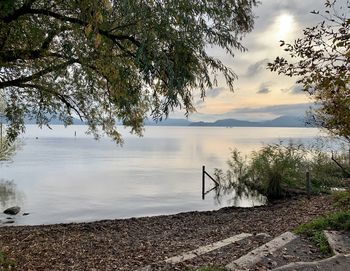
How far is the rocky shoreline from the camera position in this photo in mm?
8422

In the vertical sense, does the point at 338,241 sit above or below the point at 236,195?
above

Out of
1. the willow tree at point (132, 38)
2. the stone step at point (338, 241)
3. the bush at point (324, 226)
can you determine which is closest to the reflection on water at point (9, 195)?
the willow tree at point (132, 38)

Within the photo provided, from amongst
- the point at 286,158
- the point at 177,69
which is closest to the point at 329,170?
the point at 286,158

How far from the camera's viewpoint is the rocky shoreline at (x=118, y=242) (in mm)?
8422

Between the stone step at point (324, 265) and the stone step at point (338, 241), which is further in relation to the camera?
the stone step at point (338, 241)

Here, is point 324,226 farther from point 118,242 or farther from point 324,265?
point 118,242

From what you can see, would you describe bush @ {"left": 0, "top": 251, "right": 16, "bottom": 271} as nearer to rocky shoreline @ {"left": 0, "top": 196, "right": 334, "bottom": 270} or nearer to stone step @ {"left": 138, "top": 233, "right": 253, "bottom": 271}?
rocky shoreline @ {"left": 0, "top": 196, "right": 334, "bottom": 270}

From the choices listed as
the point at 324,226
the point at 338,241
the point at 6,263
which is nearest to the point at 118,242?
the point at 6,263

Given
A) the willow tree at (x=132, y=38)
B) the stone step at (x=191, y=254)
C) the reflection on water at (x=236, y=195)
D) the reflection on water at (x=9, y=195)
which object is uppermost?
the willow tree at (x=132, y=38)

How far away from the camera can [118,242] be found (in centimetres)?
1106

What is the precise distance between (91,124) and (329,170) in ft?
55.6

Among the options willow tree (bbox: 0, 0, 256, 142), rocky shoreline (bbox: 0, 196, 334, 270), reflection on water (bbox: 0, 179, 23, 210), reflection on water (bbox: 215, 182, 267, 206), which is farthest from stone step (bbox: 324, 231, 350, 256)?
reflection on water (bbox: 0, 179, 23, 210)

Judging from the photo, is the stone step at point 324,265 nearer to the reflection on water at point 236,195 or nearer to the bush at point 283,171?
the bush at point 283,171

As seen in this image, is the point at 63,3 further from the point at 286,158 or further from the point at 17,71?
the point at 286,158
